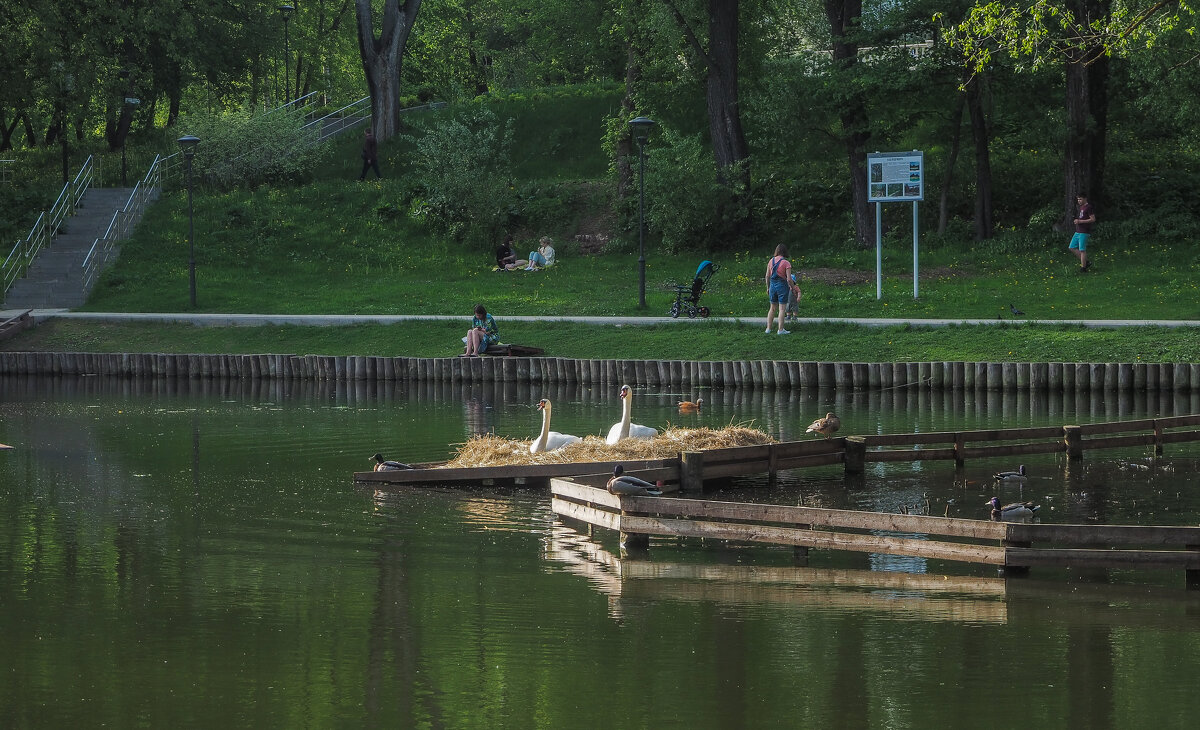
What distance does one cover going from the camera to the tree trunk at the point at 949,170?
38.7 meters

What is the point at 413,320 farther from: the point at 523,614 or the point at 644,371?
the point at 523,614

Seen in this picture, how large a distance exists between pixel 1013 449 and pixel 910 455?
1.42 meters

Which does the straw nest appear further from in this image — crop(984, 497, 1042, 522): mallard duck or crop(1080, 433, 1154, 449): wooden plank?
crop(1080, 433, 1154, 449): wooden plank

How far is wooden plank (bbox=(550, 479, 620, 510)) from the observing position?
14.4 meters

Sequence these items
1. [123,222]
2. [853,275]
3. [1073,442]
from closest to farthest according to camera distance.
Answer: [1073,442], [853,275], [123,222]

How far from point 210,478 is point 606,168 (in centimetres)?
3419

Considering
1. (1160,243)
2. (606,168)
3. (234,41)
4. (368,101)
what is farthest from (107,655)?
(368,101)

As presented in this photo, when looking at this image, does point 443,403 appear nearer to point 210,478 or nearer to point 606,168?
point 210,478

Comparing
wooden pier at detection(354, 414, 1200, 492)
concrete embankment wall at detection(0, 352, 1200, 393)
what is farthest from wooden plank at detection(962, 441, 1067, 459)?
concrete embankment wall at detection(0, 352, 1200, 393)

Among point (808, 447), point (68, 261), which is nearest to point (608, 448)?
point (808, 447)

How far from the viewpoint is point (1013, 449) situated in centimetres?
1888

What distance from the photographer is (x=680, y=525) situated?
13.5m

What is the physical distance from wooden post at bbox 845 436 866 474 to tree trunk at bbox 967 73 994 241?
71.9 feet

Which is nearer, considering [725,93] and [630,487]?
[630,487]
